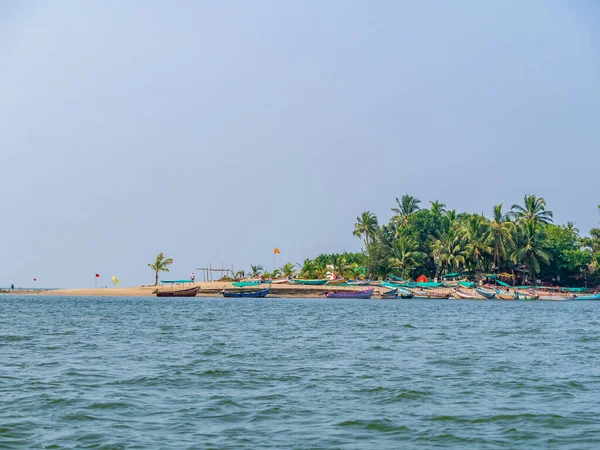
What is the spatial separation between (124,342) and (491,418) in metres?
18.4

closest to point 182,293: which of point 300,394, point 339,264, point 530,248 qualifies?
point 339,264

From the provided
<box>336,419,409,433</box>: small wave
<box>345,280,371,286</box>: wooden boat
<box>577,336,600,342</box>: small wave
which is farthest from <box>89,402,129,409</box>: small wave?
<box>345,280,371,286</box>: wooden boat

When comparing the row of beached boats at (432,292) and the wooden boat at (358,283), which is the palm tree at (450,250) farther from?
the wooden boat at (358,283)

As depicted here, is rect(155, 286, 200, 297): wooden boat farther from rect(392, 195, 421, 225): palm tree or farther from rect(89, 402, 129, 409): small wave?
rect(89, 402, 129, 409): small wave

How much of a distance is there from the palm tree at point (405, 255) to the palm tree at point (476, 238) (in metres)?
7.50

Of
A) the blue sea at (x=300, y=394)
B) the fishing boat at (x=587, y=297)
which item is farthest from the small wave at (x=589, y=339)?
the fishing boat at (x=587, y=297)

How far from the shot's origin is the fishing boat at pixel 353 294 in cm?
9519

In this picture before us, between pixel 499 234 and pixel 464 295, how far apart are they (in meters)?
9.94

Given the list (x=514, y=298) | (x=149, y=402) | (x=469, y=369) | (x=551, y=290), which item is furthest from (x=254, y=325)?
(x=551, y=290)

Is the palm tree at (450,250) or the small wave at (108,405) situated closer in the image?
the small wave at (108,405)

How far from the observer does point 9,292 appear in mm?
146000

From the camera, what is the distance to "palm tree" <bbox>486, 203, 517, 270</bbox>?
93562mm

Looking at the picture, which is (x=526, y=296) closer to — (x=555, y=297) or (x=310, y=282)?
(x=555, y=297)

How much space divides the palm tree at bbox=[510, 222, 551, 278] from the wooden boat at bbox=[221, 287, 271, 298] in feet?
116
